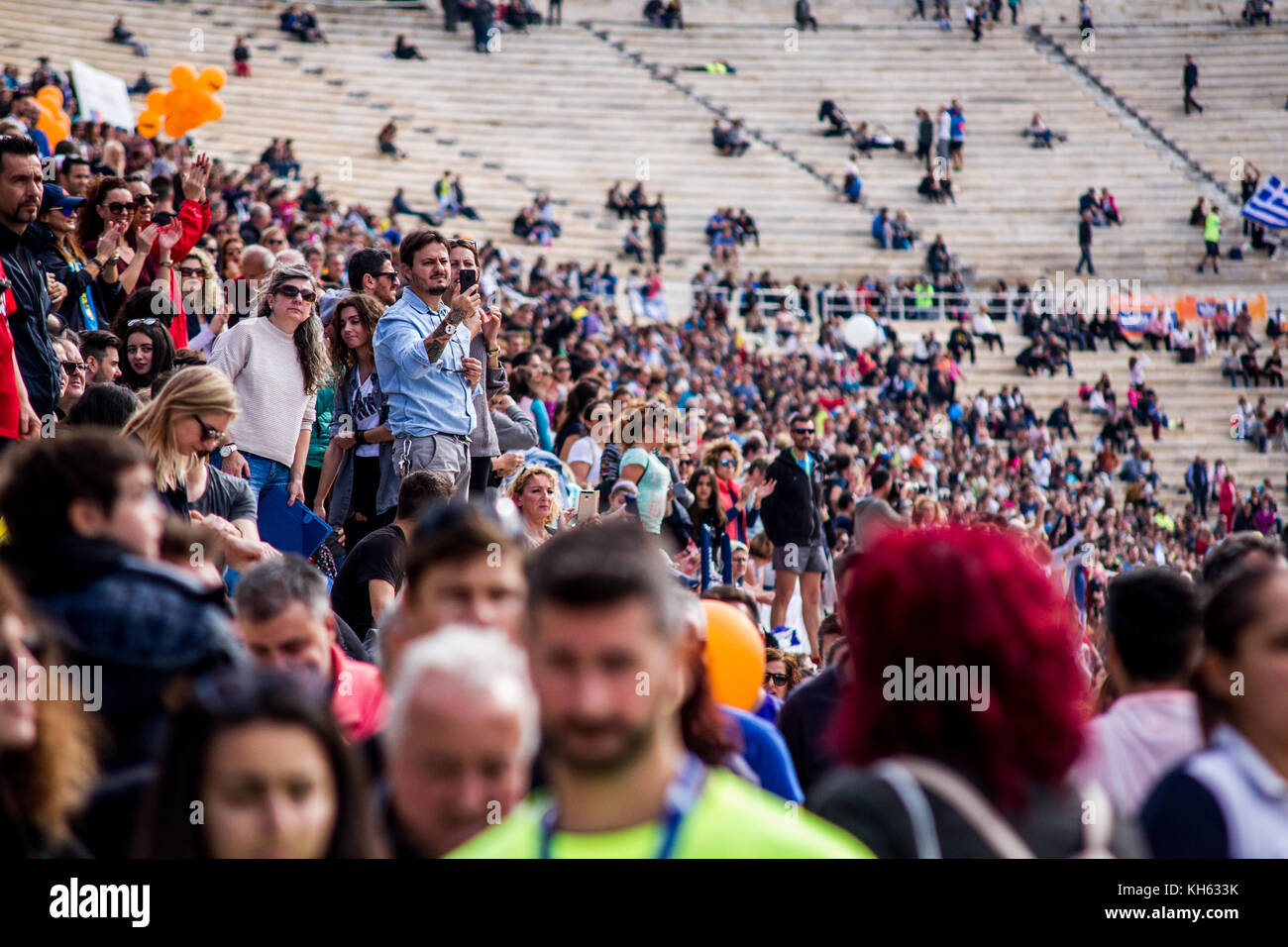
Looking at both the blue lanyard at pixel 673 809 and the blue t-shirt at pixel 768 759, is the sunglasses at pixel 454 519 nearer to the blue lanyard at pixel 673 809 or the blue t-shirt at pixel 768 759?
the blue t-shirt at pixel 768 759

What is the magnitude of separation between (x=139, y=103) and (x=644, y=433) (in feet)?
83.3

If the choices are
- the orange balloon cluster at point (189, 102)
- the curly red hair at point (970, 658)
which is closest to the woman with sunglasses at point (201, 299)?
the curly red hair at point (970, 658)

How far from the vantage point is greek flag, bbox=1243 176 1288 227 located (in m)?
32.5

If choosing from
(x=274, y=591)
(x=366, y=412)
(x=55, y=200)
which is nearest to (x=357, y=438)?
(x=366, y=412)

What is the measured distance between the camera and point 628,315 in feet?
97.1

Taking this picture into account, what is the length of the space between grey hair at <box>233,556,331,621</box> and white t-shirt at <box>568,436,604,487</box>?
258 inches

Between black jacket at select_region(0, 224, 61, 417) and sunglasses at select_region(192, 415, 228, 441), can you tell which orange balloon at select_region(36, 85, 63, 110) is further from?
sunglasses at select_region(192, 415, 228, 441)

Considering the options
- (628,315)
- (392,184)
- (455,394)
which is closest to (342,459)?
(455,394)

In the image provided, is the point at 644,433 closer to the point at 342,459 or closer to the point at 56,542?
the point at 342,459

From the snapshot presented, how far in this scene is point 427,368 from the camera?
6.64 metres

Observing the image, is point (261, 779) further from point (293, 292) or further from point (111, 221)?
point (111, 221)

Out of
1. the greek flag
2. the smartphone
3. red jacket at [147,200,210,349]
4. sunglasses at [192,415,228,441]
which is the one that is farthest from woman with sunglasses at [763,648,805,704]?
the greek flag

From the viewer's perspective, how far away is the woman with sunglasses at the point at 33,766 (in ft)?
8.47

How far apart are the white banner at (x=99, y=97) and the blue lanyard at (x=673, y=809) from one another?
16.8m
